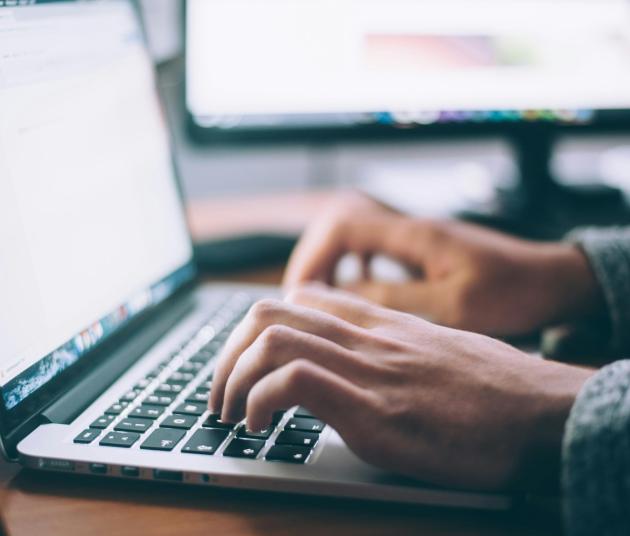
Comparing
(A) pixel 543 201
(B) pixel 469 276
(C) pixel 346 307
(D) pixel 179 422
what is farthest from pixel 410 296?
(A) pixel 543 201

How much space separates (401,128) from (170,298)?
1.30 feet

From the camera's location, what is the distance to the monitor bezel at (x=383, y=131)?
0.86 m

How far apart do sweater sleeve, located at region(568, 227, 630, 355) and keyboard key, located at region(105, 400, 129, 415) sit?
37 cm

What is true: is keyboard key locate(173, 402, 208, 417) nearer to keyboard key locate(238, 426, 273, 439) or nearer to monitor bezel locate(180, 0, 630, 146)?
keyboard key locate(238, 426, 273, 439)

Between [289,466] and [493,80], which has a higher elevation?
[493,80]

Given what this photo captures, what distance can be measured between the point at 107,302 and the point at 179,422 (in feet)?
0.52

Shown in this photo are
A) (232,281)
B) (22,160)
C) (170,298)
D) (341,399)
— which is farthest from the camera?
(232,281)

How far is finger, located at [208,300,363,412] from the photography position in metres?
0.40

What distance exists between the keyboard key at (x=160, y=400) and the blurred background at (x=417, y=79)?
1.53 feet

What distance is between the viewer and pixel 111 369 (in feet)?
1.63

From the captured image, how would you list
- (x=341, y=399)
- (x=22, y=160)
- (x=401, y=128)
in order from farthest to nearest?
(x=401, y=128)
(x=22, y=160)
(x=341, y=399)

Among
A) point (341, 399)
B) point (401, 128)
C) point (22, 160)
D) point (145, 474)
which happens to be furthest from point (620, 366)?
point (401, 128)

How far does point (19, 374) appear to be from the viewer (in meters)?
0.41

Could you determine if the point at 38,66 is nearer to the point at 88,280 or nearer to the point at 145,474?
the point at 88,280
